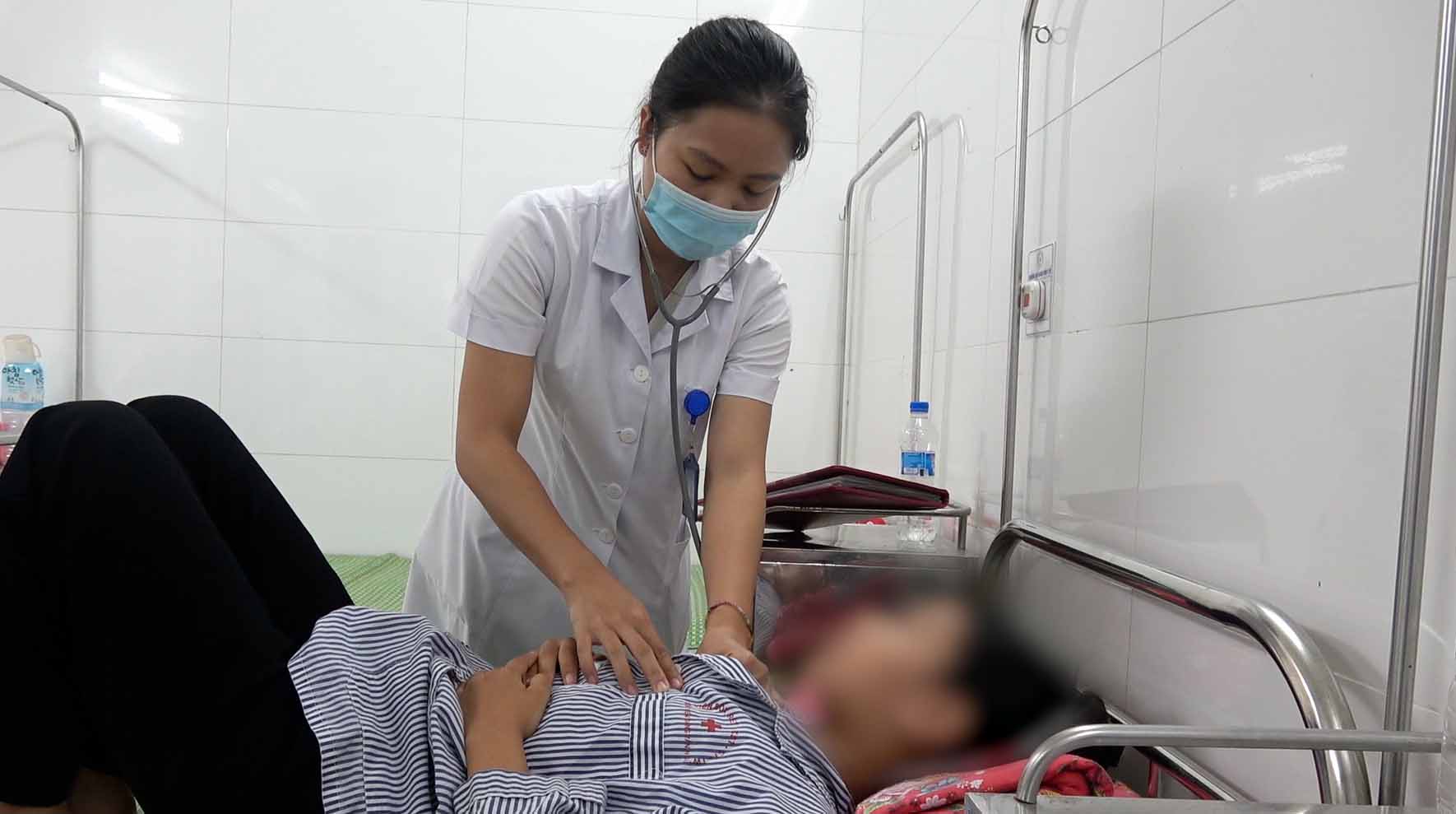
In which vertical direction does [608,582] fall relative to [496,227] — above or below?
below

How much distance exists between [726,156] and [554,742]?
60 centimetres

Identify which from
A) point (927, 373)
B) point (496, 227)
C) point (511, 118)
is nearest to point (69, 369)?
Answer: point (511, 118)

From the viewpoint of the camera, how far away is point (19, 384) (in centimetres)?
255

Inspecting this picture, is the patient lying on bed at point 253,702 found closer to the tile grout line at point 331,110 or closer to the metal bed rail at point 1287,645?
the metal bed rail at point 1287,645

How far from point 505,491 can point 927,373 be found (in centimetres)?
116

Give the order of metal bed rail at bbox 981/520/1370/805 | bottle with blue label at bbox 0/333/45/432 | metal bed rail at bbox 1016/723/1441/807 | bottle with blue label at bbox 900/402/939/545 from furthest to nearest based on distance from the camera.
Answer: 1. bottle with blue label at bbox 0/333/45/432
2. bottle with blue label at bbox 900/402/939/545
3. metal bed rail at bbox 981/520/1370/805
4. metal bed rail at bbox 1016/723/1441/807

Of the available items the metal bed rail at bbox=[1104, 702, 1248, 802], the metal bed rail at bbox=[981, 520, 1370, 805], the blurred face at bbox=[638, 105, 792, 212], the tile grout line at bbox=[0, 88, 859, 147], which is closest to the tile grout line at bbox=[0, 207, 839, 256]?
the tile grout line at bbox=[0, 88, 859, 147]

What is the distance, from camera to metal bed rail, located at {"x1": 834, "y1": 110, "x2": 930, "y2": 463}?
2.00 m

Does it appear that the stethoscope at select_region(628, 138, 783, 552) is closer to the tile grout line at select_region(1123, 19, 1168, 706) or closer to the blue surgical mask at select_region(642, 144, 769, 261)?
the blue surgical mask at select_region(642, 144, 769, 261)

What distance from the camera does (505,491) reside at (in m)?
1.05

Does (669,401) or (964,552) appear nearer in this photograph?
(669,401)

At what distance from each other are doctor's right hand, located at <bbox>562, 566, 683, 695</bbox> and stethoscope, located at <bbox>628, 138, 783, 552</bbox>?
19 centimetres

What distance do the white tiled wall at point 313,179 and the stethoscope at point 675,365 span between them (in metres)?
1.54

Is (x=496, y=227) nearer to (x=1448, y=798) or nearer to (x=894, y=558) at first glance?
(x=894, y=558)
